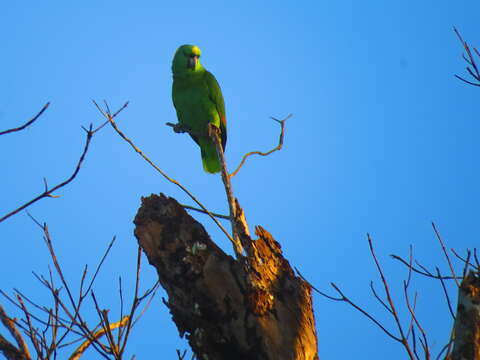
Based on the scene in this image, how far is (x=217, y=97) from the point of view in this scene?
784 cm

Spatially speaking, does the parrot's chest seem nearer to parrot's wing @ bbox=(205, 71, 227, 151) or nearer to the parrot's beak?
parrot's wing @ bbox=(205, 71, 227, 151)

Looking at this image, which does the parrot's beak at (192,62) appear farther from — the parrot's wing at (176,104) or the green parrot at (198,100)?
the parrot's wing at (176,104)

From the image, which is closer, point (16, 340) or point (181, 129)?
point (16, 340)

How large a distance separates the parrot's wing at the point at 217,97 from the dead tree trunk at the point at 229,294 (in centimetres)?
454

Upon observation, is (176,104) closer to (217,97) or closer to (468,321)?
(217,97)

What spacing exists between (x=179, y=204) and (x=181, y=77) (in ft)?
15.6

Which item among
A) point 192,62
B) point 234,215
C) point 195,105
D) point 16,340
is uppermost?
point 192,62

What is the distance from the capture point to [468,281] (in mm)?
2781

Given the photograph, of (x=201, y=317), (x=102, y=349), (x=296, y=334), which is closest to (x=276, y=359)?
(x=296, y=334)

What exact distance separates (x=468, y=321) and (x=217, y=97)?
573 centimetres

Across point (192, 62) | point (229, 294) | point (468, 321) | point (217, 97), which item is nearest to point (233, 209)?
point (229, 294)

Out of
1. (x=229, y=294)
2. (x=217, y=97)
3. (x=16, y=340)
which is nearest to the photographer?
(x=16, y=340)

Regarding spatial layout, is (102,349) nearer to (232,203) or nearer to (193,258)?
(193,258)

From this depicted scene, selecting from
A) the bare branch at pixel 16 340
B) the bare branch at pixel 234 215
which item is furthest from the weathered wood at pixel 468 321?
the bare branch at pixel 16 340
